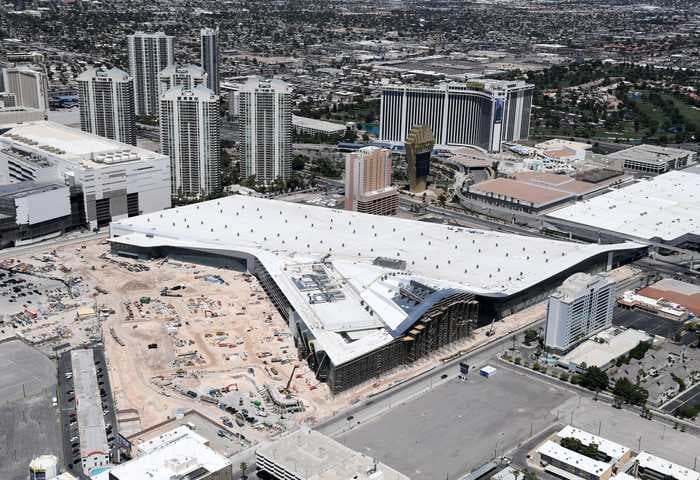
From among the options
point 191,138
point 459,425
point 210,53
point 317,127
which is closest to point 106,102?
point 191,138

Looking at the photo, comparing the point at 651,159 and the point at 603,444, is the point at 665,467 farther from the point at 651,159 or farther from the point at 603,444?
the point at 651,159

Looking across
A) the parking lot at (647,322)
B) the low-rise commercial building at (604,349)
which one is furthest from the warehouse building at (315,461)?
the parking lot at (647,322)

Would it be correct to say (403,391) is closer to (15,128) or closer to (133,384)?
(133,384)

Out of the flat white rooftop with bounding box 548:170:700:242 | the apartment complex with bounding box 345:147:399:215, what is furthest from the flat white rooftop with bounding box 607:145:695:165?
the apartment complex with bounding box 345:147:399:215

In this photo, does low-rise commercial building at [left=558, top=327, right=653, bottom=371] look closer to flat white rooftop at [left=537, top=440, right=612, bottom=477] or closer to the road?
the road

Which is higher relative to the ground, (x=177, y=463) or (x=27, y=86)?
(x=27, y=86)

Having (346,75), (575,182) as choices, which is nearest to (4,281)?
(575,182)
